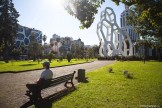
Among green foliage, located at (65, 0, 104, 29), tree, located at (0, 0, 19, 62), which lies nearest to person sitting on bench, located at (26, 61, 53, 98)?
green foliage, located at (65, 0, 104, 29)

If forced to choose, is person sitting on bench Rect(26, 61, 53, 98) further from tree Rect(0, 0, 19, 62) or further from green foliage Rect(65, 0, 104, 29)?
tree Rect(0, 0, 19, 62)

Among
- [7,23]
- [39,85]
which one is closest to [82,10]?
[39,85]

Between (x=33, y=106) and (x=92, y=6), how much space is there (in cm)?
529

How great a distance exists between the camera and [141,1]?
10945mm

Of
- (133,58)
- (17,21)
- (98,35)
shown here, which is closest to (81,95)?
(17,21)

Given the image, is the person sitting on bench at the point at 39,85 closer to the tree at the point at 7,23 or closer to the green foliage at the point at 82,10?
the green foliage at the point at 82,10

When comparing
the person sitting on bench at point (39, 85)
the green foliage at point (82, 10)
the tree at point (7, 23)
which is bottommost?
the person sitting on bench at point (39, 85)

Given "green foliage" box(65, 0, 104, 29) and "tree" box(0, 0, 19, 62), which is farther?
"tree" box(0, 0, 19, 62)

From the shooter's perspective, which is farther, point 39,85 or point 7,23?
point 7,23

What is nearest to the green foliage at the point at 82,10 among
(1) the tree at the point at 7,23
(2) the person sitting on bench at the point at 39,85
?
(2) the person sitting on bench at the point at 39,85

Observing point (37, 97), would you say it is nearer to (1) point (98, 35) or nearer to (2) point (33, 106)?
(2) point (33, 106)

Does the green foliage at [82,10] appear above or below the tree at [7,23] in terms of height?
below

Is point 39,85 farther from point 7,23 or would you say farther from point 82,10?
point 7,23

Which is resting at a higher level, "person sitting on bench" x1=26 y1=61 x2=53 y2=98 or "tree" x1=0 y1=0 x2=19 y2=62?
"tree" x1=0 y1=0 x2=19 y2=62
